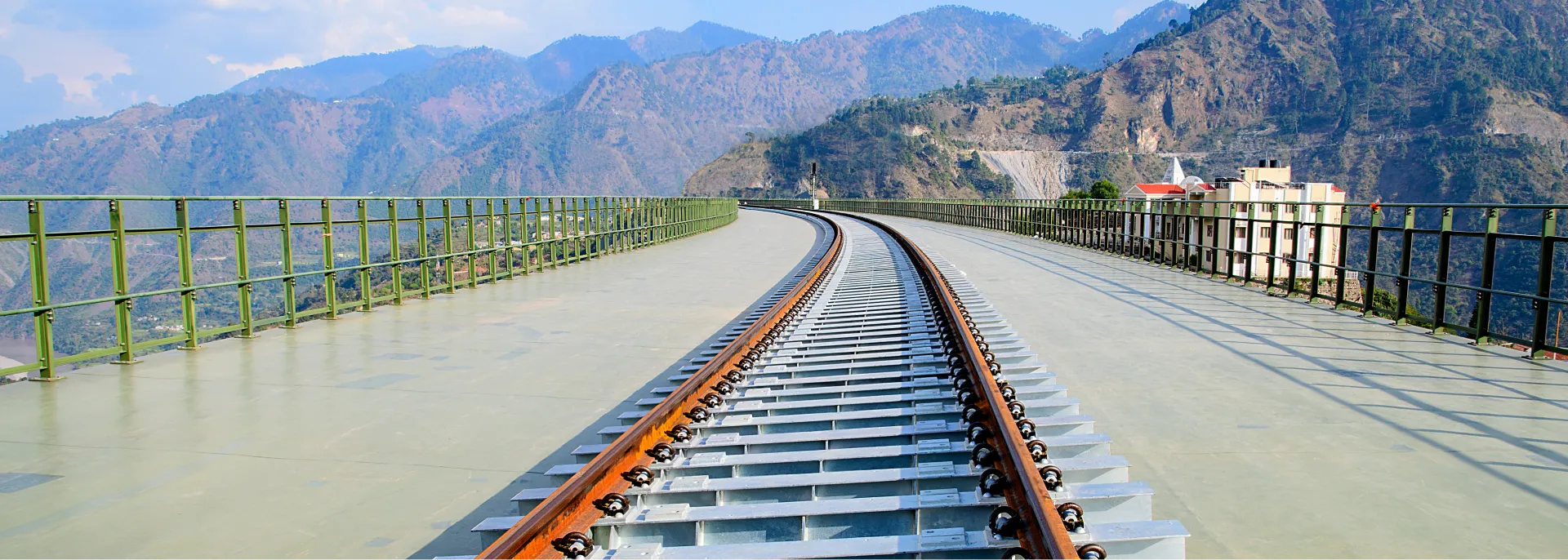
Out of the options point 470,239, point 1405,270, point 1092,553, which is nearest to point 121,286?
point 470,239

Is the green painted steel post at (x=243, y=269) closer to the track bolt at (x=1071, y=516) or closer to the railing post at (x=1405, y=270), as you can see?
the track bolt at (x=1071, y=516)

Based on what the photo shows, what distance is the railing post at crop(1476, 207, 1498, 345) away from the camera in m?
8.49

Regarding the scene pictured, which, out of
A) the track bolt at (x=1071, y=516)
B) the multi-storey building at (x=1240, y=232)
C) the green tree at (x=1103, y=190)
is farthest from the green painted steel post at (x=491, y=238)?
the green tree at (x=1103, y=190)

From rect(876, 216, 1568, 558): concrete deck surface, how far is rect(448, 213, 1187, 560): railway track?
20.6 inches

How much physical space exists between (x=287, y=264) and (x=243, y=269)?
2.45 ft

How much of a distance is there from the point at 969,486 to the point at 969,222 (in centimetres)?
4507

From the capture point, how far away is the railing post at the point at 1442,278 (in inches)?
363

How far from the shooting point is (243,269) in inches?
385

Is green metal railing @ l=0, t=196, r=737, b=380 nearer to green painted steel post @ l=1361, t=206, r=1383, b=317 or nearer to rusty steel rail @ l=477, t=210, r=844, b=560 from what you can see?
rusty steel rail @ l=477, t=210, r=844, b=560

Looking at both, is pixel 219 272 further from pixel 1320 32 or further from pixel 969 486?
pixel 1320 32

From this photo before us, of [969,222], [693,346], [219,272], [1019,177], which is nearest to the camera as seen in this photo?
[693,346]

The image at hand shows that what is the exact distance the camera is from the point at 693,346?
9383 mm

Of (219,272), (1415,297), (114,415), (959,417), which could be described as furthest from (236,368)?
(1415,297)

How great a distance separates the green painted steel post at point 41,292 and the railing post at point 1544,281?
11467 mm
